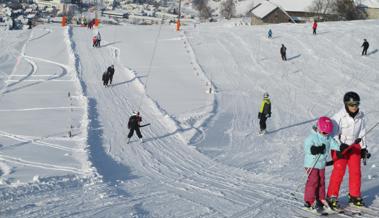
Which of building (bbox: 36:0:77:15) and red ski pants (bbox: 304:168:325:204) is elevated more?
red ski pants (bbox: 304:168:325:204)

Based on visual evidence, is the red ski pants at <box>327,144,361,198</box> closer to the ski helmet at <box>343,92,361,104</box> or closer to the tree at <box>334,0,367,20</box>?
the ski helmet at <box>343,92,361,104</box>

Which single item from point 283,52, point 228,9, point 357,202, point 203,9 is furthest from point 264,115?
point 203,9

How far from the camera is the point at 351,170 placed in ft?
25.1

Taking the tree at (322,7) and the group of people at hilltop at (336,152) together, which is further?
the tree at (322,7)

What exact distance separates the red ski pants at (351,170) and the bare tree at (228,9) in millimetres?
110973

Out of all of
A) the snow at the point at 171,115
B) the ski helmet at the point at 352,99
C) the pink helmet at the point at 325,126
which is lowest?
the snow at the point at 171,115

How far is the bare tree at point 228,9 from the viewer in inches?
4674

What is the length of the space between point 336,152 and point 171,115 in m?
13.3

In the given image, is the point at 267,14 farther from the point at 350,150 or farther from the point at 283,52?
the point at 350,150

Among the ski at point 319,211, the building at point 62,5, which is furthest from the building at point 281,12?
the ski at point 319,211

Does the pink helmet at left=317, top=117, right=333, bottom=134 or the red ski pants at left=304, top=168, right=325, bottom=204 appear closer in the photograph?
the pink helmet at left=317, top=117, right=333, bottom=134

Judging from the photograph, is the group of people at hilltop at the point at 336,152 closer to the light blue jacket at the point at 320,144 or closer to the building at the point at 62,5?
the light blue jacket at the point at 320,144

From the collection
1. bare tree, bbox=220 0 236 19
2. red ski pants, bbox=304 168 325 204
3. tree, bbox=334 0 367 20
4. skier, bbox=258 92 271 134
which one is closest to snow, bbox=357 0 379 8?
tree, bbox=334 0 367 20

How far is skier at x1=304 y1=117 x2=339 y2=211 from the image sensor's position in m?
7.36
